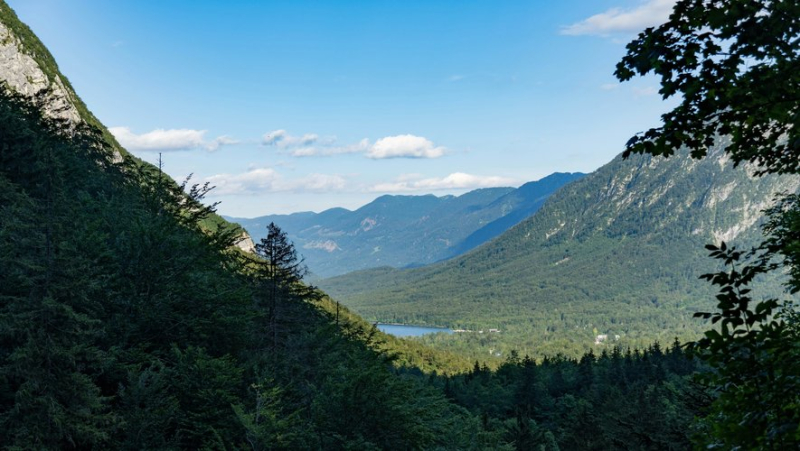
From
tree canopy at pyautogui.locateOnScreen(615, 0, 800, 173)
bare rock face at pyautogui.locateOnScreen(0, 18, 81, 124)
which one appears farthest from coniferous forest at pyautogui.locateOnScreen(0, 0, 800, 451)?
bare rock face at pyautogui.locateOnScreen(0, 18, 81, 124)

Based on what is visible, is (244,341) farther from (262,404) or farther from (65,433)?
(65,433)

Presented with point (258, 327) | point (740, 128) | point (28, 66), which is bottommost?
point (258, 327)

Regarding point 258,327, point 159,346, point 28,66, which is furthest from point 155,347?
point 28,66

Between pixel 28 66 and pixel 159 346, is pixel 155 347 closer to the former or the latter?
pixel 159 346

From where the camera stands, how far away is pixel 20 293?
23719mm

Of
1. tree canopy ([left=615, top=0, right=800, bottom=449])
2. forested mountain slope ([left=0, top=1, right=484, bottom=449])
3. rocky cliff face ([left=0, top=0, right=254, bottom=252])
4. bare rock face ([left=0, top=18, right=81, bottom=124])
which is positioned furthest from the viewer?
rocky cliff face ([left=0, top=0, right=254, bottom=252])

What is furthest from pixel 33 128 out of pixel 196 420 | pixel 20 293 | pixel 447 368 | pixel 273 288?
pixel 447 368

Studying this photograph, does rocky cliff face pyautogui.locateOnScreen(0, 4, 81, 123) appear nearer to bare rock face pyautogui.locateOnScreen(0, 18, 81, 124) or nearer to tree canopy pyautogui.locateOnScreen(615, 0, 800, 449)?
bare rock face pyautogui.locateOnScreen(0, 18, 81, 124)

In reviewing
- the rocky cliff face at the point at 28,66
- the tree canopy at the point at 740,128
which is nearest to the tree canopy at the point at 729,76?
the tree canopy at the point at 740,128

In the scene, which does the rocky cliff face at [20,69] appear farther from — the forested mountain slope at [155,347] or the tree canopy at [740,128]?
the tree canopy at [740,128]

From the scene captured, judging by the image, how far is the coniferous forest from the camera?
6.30 meters

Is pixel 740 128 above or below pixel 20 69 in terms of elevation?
below

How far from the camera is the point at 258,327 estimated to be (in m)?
39.3

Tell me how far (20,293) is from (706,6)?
2590 centimetres
